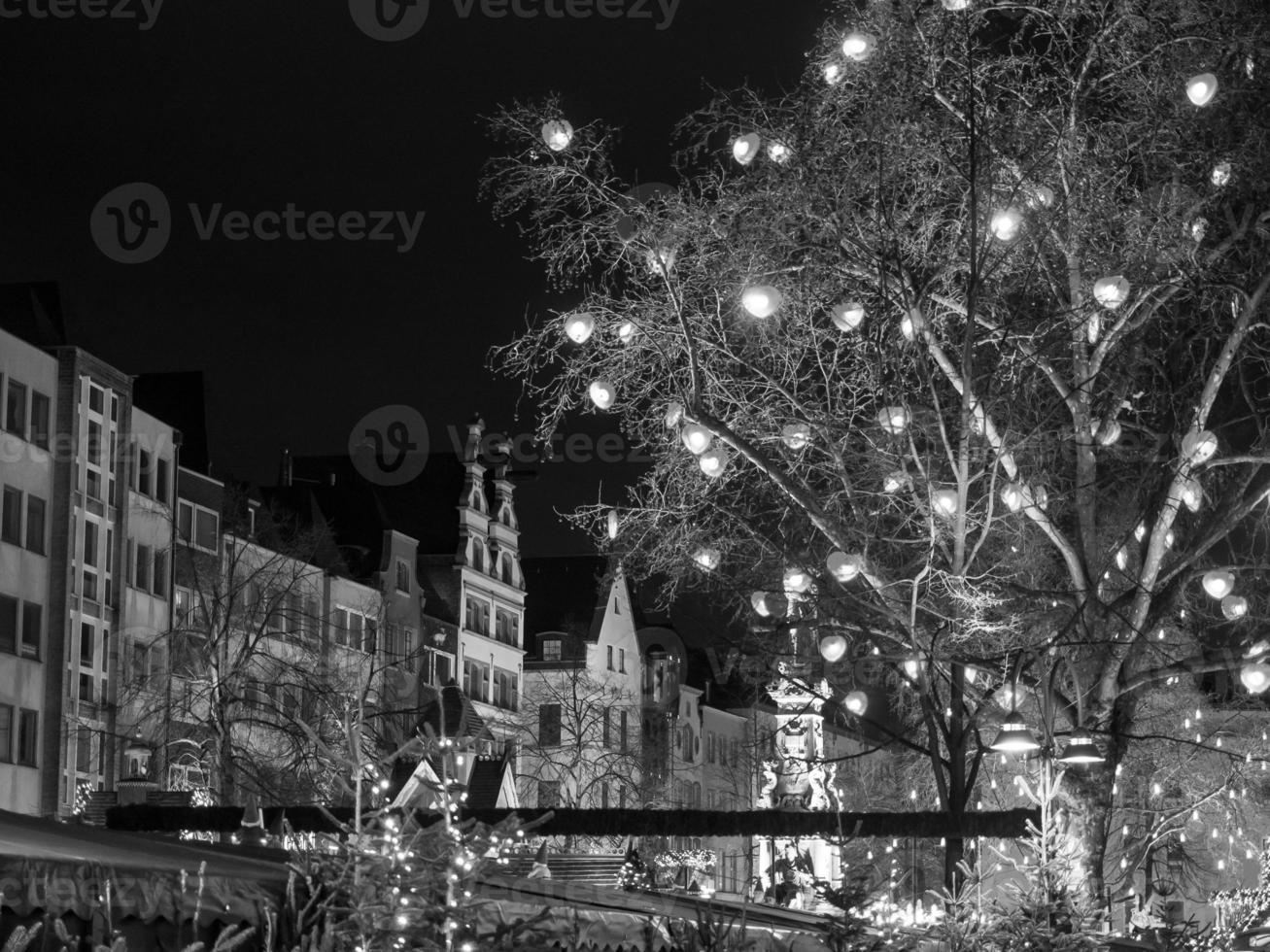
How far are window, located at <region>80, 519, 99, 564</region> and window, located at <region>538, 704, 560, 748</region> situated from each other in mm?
31027

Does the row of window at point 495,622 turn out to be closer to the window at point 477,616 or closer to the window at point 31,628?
the window at point 477,616

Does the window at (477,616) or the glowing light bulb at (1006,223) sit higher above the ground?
the window at (477,616)

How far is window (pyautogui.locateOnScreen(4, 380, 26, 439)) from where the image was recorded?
142 ft

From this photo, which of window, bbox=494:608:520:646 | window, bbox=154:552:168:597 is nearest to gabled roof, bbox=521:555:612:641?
window, bbox=494:608:520:646

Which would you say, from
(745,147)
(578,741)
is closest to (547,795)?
(578,741)

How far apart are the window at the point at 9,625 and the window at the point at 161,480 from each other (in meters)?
7.03

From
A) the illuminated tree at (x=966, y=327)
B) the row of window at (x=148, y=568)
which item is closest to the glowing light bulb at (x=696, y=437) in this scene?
the illuminated tree at (x=966, y=327)

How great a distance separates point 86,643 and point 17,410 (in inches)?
→ 238

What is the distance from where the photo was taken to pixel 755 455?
17859mm

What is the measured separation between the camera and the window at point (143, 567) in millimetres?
48344

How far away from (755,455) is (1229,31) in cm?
579

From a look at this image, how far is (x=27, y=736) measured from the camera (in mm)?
43344

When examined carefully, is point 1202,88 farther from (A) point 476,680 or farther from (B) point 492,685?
(B) point 492,685

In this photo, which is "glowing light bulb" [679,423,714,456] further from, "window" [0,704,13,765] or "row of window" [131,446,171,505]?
"row of window" [131,446,171,505]
